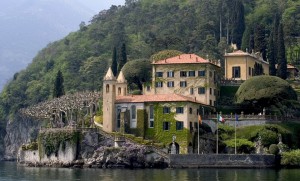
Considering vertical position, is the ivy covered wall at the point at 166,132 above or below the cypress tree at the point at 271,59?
below

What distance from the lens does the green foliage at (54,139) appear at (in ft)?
309

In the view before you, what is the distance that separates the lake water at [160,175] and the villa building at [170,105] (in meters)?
10.9

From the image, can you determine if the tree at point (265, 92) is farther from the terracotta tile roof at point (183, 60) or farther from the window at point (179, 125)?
the window at point (179, 125)

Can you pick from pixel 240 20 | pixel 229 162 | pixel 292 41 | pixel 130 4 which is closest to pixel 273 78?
pixel 229 162

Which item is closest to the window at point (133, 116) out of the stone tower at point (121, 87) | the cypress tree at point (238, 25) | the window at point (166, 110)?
the window at point (166, 110)

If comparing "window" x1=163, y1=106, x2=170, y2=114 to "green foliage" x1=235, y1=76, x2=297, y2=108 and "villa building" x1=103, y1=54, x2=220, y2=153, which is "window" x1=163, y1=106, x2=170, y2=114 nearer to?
"villa building" x1=103, y1=54, x2=220, y2=153

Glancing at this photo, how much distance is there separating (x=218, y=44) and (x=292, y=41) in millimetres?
13614

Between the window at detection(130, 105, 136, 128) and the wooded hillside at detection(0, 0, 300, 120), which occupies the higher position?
the wooded hillside at detection(0, 0, 300, 120)

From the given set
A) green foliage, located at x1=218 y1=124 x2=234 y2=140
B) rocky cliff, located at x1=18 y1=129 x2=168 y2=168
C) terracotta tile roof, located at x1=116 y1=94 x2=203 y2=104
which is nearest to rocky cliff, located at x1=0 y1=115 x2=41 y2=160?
rocky cliff, located at x1=18 y1=129 x2=168 y2=168

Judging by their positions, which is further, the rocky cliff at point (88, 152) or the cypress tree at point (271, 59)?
the cypress tree at point (271, 59)

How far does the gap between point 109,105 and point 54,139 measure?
827 centimetres

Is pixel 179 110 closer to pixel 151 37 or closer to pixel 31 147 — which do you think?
pixel 31 147

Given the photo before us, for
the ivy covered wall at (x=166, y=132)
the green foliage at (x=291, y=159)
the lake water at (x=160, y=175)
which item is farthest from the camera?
the ivy covered wall at (x=166, y=132)

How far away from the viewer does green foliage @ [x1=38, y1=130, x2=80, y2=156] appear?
9425cm
